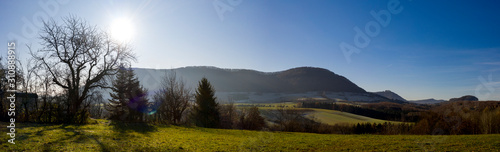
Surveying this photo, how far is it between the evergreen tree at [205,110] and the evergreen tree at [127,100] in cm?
963

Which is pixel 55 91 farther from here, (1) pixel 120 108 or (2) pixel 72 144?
(2) pixel 72 144

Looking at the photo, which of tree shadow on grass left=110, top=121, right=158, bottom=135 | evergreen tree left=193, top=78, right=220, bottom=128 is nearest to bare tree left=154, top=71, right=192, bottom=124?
evergreen tree left=193, top=78, right=220, bottom=128

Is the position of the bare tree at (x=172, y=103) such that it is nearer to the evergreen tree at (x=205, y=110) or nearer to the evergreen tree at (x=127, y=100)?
the evergreen tree at (x=205, y=110)

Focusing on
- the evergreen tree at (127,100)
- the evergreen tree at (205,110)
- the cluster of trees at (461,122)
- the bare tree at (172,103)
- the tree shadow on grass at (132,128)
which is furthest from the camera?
the bare tree at (172,103)

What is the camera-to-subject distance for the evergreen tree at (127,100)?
39.6 metres

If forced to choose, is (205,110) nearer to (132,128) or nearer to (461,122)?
(132,128)

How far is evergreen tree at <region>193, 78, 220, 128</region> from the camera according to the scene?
1543 inches

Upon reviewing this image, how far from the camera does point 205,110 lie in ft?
130

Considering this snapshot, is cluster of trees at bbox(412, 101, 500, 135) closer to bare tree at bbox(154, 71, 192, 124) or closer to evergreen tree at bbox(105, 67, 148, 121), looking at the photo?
bare tree at bbox(154, 71, 192, 124)

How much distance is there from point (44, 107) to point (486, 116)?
4834 cm

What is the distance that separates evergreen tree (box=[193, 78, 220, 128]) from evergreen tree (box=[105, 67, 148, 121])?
9.63 metres

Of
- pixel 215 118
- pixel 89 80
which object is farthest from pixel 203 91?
pixel 89 80

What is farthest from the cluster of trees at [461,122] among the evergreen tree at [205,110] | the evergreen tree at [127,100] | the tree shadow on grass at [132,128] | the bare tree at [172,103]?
the evergreen tree at [127,100]

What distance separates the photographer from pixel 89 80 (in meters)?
24.9
